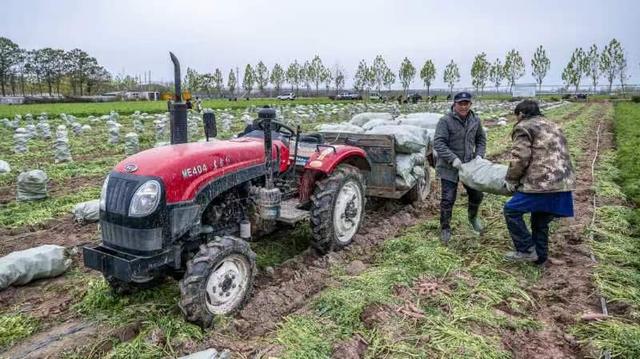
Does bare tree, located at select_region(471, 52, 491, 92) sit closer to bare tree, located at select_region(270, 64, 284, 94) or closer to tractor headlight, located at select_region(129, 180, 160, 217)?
bare tree, located at select_region(270, 64, 284, 94)

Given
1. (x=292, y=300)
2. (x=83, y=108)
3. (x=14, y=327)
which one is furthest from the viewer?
(x=83, y=108)

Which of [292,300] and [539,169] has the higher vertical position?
[539,169]

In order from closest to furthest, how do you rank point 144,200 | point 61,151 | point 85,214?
point 144,200
point 85,214
point 61,151

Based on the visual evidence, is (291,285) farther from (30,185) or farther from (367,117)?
(30,185)

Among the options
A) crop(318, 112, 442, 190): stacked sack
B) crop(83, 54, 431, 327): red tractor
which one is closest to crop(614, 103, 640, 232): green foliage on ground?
crop(318, 112, 442, 190): stacked sack

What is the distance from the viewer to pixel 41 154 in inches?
463

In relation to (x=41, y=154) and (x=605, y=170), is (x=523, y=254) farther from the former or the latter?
(x=41, y=154)

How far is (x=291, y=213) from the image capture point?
175 inches

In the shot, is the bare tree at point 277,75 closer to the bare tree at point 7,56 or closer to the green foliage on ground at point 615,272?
the bare tree at point 7,56

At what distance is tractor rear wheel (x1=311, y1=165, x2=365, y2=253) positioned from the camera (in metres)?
4.58

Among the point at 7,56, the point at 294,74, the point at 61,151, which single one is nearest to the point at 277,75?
the point at 294,74

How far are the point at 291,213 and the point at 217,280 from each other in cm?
125

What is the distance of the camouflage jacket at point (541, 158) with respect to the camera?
13.7ft

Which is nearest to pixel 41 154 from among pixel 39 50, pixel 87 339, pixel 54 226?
pixel 54 226
